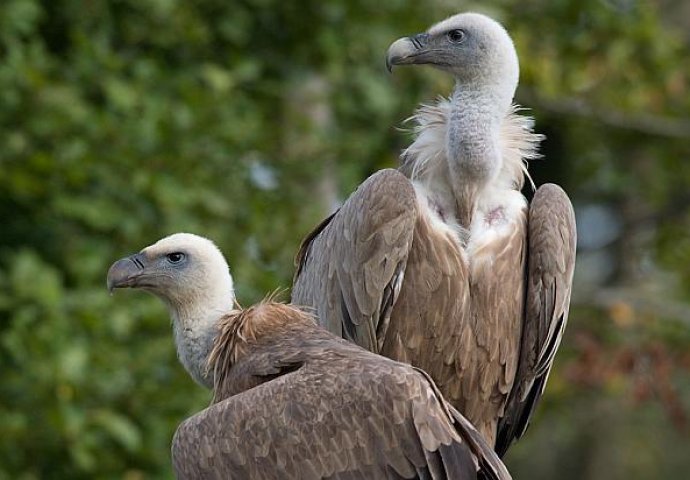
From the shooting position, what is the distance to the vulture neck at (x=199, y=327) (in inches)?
240

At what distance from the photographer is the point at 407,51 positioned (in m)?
6.21

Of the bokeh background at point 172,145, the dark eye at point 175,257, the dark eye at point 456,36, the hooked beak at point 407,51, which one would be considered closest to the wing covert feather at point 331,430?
the dark eye at point 175,257

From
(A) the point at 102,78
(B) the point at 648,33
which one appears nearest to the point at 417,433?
(A) the point at 102,78

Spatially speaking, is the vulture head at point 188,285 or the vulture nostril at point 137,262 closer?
the vulture head at point 188,285

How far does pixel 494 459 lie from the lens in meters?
5.29

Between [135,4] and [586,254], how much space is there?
7.11 metres

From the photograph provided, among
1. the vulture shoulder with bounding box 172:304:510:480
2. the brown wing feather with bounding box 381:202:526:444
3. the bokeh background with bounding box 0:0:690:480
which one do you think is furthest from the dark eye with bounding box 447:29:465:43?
the bokeh background with bounding box 0:0:690:480

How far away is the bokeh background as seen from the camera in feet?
32.4

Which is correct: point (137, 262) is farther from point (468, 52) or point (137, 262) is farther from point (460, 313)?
point (468, 52)

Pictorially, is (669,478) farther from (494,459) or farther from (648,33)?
(494,459)

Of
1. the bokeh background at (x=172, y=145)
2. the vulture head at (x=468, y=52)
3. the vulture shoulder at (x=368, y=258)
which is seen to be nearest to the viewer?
the vulture shoulder at (x=368, y=258)

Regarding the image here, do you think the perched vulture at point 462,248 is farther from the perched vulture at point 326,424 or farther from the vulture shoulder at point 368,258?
the perched vulture at point 326,424

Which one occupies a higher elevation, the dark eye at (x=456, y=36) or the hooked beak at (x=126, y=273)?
the dark eye at (x=456, y=36)

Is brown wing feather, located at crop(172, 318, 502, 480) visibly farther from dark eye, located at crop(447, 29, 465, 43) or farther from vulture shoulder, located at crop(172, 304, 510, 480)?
dark eye, located at crop(447, 29, 465, 43)
